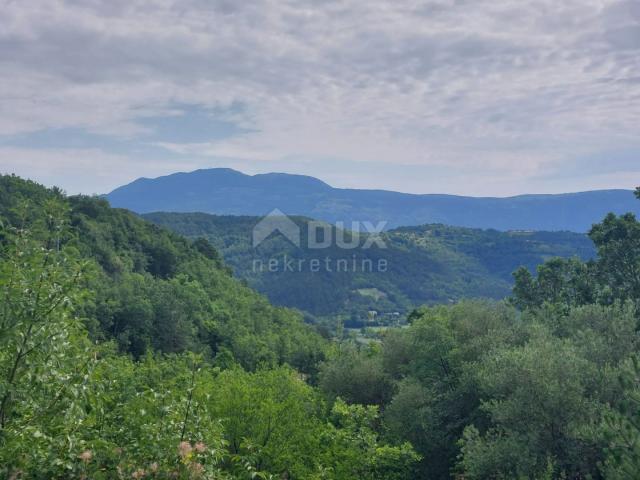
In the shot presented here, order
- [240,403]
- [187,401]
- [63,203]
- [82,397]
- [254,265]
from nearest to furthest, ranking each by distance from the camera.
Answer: [82,397] → [63,203] → [187,401] → [240,403] → [254,265]

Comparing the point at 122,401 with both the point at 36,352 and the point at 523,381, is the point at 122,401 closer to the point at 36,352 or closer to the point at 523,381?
the point at 36,352

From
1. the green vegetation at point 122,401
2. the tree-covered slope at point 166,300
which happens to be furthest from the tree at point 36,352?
the tree-covered slope at point 166,300

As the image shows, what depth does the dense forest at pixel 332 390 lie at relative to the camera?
6.83 meters

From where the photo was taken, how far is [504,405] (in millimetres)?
15898

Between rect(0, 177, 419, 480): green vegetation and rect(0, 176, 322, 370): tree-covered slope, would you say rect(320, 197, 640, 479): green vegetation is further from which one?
rect(0, 176, 322, 370): tree-covered slope

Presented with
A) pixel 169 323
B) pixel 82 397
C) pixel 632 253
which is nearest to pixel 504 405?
pixel 82 397

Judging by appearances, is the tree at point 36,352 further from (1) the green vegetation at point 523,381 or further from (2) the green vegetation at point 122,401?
(1) the green vegetation at point 523,381

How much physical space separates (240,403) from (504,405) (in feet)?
28.4

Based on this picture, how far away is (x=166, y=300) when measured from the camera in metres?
52.1

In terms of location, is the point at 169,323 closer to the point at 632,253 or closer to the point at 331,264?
the point at 632,253

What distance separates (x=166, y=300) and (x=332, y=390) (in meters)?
28.1

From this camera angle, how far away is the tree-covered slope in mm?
48875

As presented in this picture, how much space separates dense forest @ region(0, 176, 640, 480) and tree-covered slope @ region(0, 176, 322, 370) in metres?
0.40

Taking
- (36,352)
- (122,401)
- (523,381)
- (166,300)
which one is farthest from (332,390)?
(166,300)
